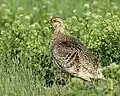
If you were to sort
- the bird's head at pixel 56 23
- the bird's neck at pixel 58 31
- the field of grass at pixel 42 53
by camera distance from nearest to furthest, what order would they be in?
1. the field of grass at pixel 42 53
2. the bird's neck at pixel 58 31
3. the bird's head at pixel 56 23

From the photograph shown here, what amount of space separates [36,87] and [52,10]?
241 inches

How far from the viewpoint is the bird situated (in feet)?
31.9

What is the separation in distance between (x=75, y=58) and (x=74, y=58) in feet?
0.05


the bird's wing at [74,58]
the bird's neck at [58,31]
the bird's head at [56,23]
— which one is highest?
the bird's head at [56,23]

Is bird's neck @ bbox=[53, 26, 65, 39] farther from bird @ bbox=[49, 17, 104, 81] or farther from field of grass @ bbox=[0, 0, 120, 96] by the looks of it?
field of grass @ bbox=[0, 0, 120, 96]

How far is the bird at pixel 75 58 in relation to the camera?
9.72 m

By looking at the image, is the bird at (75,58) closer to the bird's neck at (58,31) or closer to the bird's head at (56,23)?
the bird's neck at (58,31)

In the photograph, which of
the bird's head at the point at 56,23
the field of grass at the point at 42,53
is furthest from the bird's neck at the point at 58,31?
the field of grass at the point at 42,53

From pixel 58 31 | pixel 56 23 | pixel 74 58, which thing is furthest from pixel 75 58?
pixel 56 23

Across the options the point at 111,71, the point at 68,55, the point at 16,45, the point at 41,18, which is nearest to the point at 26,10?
the point at 41,18

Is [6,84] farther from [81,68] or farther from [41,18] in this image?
[41,18]

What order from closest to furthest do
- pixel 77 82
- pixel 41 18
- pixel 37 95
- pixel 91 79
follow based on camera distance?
pixel 77 82, pixel 37 95, pixel 91 79, pixel 41 18

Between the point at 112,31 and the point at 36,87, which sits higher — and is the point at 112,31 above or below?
above

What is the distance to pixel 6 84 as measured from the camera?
31.3ft
